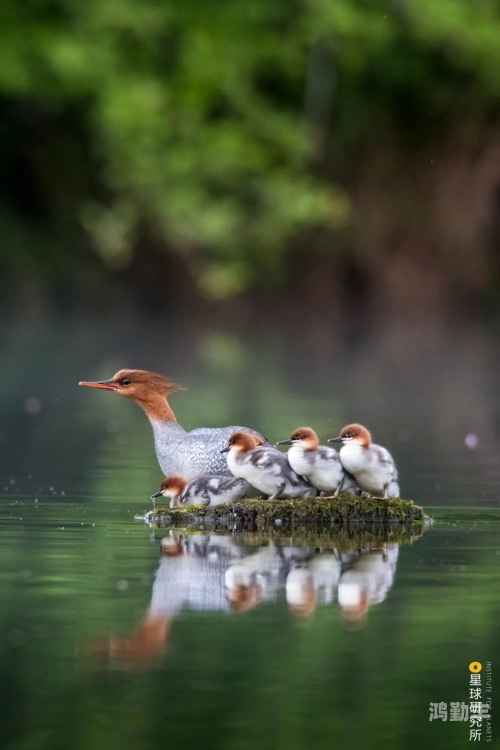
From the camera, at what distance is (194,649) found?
173 inches

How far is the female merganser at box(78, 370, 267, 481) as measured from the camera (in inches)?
297

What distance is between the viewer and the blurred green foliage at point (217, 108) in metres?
26.5

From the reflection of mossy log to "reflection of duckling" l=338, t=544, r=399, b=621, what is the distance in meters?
0.57

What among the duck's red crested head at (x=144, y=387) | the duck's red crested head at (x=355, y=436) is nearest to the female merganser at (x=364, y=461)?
the duck's red crested head at (x=355, y=436)

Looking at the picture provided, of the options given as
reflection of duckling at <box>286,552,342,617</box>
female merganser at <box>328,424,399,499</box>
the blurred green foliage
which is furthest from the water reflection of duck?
the blurred green foliage

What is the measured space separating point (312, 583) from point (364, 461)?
1.46 meters

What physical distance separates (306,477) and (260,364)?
1067 centimetres

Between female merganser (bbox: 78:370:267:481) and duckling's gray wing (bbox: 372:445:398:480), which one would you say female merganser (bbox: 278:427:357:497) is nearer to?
duckling's gray wing (bbox: 372:445:398:480)

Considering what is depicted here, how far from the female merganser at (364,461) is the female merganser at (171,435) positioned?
76cm

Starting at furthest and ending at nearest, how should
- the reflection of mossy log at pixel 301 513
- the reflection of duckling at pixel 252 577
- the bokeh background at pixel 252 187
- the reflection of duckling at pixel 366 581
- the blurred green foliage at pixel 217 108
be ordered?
the blurred green foliage at pixel 217 108
the bokeh background at pixel 252 187
the reflection of mossy log at pixel 301 513
the reflection of duckling at pixel 252 577
the reflection of duckling at pixel 366 581

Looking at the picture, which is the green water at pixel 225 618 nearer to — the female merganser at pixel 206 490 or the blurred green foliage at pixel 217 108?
the female merganser at pixel 206 490

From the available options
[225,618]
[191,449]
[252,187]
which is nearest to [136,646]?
[225,618]

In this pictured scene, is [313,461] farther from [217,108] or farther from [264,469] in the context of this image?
[217,108]

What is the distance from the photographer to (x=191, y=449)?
7707 millimetres
